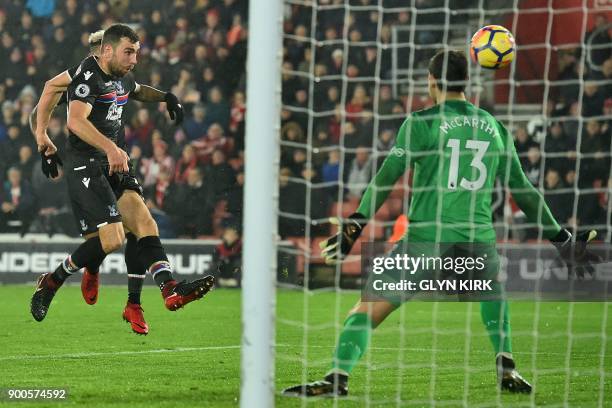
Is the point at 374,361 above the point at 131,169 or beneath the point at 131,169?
beneath

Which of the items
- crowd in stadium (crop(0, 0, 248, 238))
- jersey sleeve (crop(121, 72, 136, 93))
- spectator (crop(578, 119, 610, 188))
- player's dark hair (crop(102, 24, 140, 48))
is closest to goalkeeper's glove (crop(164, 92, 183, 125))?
jersey sleeve (crop(121, 72, 136, 93))

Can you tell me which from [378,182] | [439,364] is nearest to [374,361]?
[439,364]

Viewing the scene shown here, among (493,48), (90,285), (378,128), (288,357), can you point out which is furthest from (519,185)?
(378,128)

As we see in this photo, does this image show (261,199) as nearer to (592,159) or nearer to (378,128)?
(592,159)

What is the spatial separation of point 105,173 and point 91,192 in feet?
0.50

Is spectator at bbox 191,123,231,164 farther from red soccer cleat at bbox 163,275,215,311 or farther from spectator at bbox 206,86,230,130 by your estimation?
red soccer cleat at bbox 163,275,215,311

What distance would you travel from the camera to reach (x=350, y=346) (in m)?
4.93

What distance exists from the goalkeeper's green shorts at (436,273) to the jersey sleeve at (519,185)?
0.31m

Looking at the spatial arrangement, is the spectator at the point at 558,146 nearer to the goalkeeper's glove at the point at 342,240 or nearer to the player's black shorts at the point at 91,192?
the player's black shorts at the point at 91,192

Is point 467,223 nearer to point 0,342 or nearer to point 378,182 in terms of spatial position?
point 378,182

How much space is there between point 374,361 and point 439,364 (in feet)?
1.35

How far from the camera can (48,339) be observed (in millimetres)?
7527

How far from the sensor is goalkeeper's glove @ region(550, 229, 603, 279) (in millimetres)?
5271

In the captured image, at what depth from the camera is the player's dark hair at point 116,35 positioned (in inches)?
247
